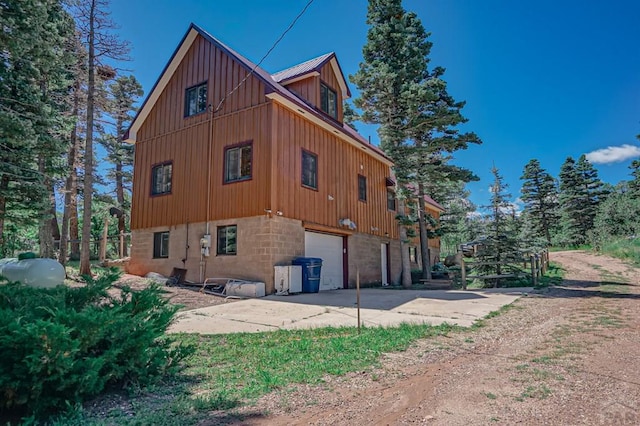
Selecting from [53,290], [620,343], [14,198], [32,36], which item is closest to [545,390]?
[620,343]

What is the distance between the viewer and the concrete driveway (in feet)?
20.6

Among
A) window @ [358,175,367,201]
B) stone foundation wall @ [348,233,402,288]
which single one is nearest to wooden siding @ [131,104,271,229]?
stone foundation wall @ [348,233,402,288]

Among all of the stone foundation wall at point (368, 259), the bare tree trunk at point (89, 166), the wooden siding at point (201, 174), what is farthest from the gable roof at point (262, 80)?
the stone foundation wall at point (368, 259)

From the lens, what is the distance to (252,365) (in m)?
3.87

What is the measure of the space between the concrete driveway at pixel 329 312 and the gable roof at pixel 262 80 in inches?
242

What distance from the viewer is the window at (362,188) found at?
15868 millimetres

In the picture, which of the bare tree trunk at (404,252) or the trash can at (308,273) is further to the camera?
the bare tree trunk at (404,252)

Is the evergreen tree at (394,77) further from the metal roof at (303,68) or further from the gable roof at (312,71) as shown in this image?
the metal roof at (303,68)

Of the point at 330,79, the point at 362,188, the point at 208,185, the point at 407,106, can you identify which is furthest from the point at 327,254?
the point at 330,79

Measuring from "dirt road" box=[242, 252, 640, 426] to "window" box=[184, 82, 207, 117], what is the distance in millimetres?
11812

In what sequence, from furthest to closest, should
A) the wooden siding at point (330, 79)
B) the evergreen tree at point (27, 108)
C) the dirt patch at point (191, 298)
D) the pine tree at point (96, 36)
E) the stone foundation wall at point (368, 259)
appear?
the wooden siding at point (330, 79) → the stone foundation wall at point (368, 259) → the pine tree at point (96, 36) → the dirt patch at point (191, 298) → the evergreen tree at point (27, 108)

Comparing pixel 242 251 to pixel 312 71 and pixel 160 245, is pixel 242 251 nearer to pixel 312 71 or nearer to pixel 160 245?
pixel 160 245

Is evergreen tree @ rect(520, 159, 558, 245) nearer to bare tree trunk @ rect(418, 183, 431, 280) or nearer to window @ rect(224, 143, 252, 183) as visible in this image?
bare tree trunk @ rect(418, 183, 431, 280)

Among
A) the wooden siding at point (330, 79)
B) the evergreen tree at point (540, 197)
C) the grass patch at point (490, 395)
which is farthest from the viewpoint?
the evergreen tree at point (540, 197)
